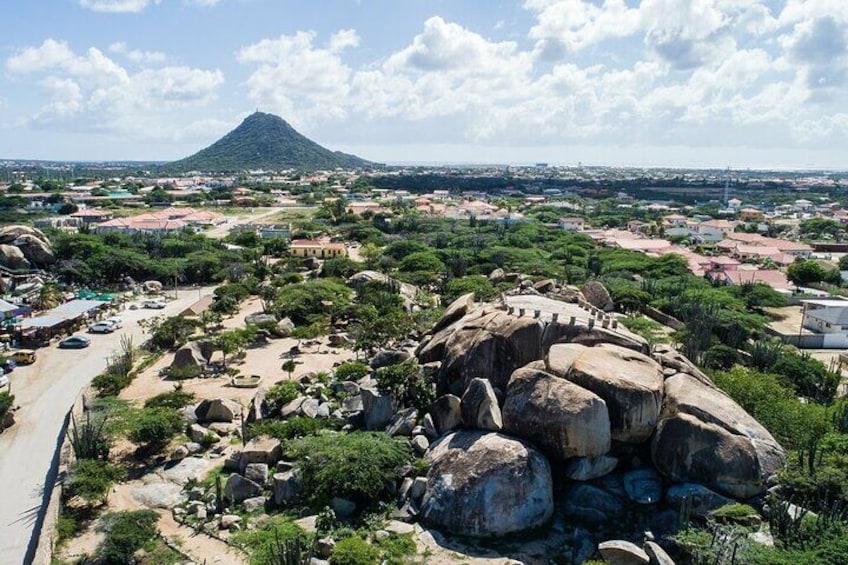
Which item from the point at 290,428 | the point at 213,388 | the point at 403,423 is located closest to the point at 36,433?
the point at 213,388

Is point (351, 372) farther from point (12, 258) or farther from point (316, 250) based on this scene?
point (12, 258)

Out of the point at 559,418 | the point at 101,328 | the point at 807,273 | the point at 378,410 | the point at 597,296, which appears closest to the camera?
the point at 559,418

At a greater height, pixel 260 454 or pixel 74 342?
pixel 260 454

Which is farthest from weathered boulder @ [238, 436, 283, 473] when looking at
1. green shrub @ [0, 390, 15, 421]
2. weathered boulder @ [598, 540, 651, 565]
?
green shrub @ [0, 390, 15, 421]

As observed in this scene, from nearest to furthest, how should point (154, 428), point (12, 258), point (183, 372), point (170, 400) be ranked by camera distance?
point (154, 428) → point (170, 400) → point (183, 372) → point (12, 258)

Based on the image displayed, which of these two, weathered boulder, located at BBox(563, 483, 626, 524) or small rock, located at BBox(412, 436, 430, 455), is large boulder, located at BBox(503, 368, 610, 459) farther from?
small rock, located at BBox(412, 436, 430, 455)

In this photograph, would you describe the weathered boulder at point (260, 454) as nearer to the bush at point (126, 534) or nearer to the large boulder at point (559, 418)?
the bush at point (126, 534)

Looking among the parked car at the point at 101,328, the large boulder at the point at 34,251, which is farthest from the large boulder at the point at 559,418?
the large boulder at the point at 34,251
